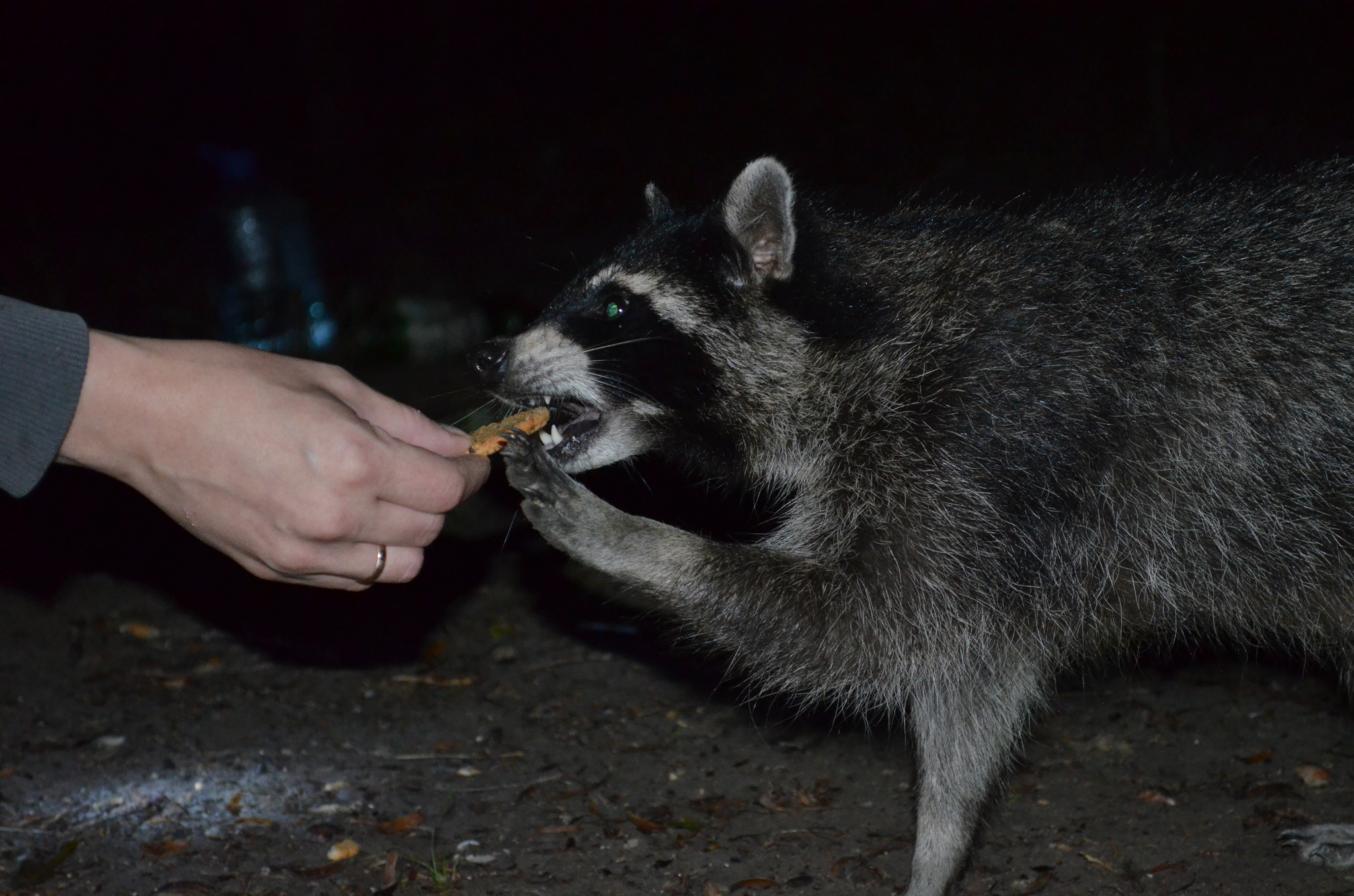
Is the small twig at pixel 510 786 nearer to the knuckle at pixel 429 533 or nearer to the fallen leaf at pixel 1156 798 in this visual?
the knuckle at pixel 429 533

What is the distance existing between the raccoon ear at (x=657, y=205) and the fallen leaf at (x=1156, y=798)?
2.40 m

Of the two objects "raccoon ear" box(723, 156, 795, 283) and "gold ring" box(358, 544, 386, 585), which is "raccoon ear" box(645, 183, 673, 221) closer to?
"raccoon ear" box(723, 156, 795, 283)

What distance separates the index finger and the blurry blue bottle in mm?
7440

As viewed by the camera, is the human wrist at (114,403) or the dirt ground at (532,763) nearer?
the human wrist at (114,403)

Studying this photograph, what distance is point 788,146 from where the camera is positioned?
517 inches

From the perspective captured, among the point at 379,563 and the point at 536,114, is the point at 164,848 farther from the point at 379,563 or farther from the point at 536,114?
the point at 536,114

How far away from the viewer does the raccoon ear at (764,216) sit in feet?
11.2

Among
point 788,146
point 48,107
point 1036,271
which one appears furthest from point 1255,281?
point 48,107

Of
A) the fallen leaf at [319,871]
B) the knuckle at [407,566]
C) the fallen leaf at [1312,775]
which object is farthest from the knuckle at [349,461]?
the fallen leaf at [1312,775]

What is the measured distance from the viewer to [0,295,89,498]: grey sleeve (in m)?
2.43

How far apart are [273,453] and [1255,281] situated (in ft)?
8.75

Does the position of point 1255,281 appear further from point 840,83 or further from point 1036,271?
point 840,83

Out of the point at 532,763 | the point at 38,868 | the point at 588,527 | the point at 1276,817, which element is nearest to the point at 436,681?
the point at 532,763

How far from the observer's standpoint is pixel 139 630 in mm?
5309
